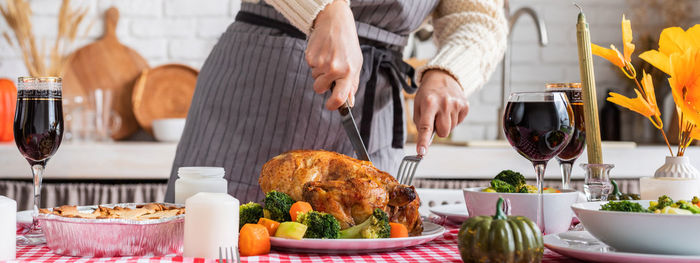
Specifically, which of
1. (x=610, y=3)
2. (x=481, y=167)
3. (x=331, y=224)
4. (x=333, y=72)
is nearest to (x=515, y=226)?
(x=331, y=224)

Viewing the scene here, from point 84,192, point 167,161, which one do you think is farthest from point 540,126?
point 84,192

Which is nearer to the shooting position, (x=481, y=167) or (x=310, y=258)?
(x=310, y=258)

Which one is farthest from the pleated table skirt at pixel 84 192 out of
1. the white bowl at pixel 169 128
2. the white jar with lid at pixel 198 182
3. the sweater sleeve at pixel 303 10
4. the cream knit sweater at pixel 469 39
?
the white jar with lid at pixel 198 182

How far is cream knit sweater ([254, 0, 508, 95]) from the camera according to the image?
1.49 m

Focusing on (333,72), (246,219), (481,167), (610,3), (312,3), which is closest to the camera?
(246,219)

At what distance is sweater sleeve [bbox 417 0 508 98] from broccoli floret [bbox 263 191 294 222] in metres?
0.63

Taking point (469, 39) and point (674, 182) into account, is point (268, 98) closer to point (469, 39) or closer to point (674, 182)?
point (469, 39)

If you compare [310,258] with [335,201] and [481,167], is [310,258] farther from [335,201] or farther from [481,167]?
[481,167]

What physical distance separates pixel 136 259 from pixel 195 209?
0.09 metres

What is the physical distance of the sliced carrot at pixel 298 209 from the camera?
0.90 metres

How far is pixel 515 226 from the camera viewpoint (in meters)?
0.72

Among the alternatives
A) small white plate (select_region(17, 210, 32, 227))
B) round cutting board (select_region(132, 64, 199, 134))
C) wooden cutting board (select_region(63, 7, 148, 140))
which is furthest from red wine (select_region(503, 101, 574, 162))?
wooden cutting board (select_region(63, 7, 148, 140))

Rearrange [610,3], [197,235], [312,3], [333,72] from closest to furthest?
1. [197,235]
2. [333,72]
3. [312,3]
4. [610,3]

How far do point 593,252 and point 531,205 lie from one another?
0.22 metres
